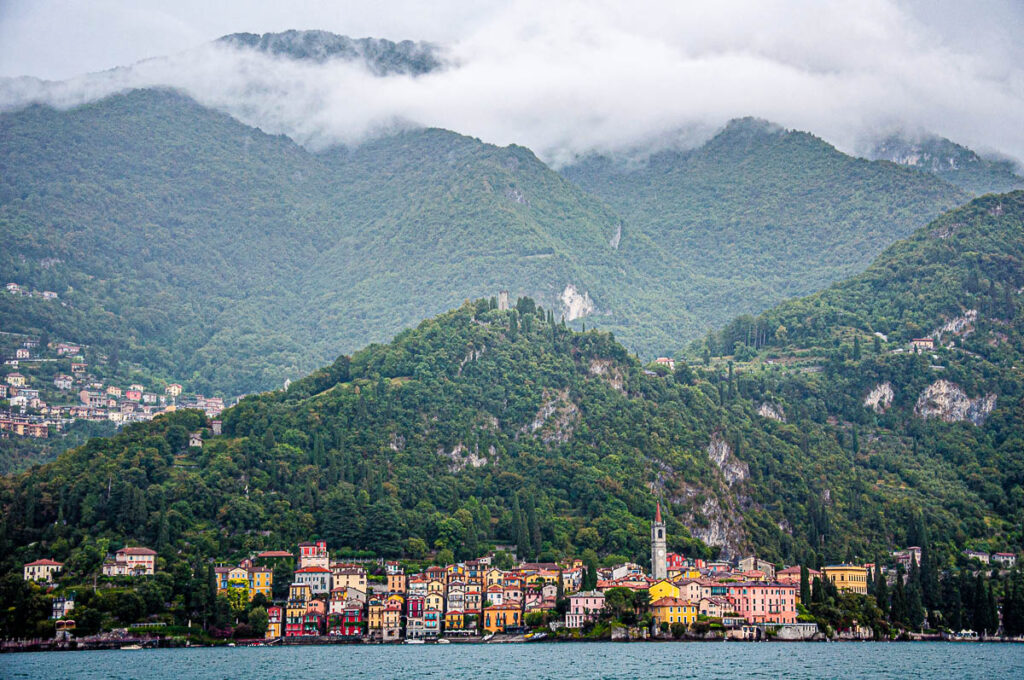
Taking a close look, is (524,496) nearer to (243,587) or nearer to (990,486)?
(243,587)

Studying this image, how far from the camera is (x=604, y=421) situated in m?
165

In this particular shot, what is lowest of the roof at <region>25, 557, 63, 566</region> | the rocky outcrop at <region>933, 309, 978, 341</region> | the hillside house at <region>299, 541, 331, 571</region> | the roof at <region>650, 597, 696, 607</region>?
the roof at <region>650, 597, 696, 607</region>

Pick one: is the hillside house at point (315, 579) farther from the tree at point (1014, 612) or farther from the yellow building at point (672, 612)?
the tree at point (1014, 612)

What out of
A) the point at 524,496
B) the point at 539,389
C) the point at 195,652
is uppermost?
the point at 539,389

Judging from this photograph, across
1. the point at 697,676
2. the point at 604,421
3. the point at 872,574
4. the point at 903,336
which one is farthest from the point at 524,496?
the point at 903,336

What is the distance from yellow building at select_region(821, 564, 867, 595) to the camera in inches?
5034

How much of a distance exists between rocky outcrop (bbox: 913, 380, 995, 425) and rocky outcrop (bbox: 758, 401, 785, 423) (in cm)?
1602

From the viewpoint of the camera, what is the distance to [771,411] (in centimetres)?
18188

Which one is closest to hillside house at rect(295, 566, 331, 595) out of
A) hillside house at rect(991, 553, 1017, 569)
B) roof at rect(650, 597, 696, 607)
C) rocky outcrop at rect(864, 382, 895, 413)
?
roof at rect(650, 597, 696, 607)

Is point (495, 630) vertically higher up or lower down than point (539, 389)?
lower down

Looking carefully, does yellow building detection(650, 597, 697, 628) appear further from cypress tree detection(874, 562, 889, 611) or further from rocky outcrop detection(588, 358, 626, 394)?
rocky outcrop detection(588, 358, 626, 394)

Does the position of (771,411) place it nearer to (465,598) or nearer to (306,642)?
(465,598)

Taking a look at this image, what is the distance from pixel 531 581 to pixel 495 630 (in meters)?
6.61

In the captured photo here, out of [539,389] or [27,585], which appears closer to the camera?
[27,585]
